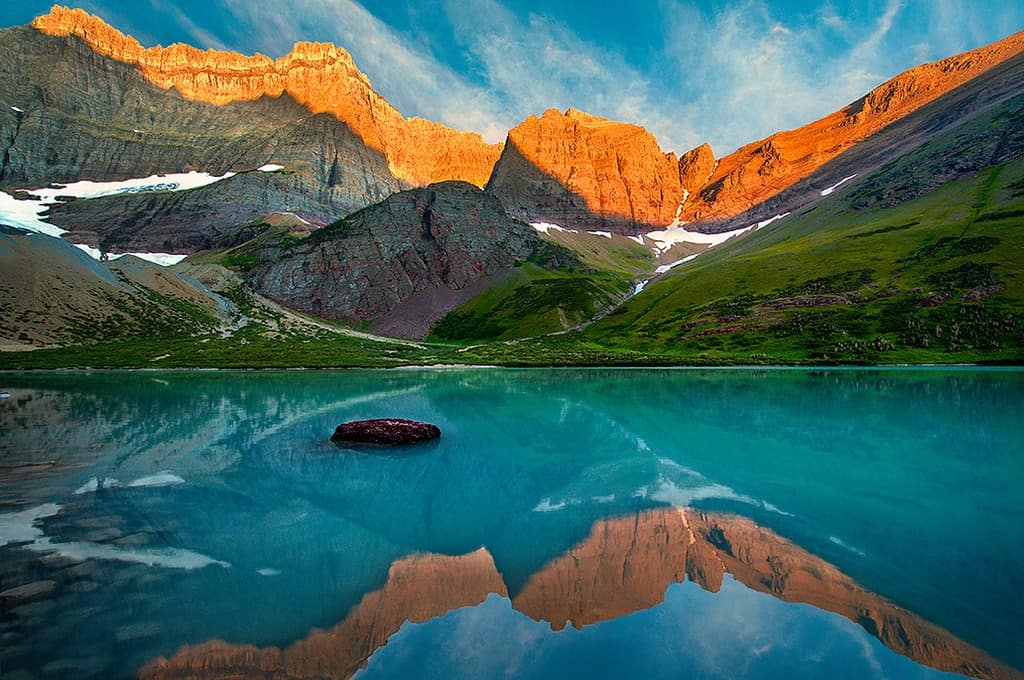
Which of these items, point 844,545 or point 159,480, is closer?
point 844,545

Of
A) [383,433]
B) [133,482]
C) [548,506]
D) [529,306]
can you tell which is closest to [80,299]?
[529,306]

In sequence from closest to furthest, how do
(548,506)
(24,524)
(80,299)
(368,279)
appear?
(24,524), (548,506), (80,299), (368,279)

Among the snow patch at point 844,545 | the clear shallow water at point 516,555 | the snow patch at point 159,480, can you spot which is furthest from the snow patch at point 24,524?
the snow patch at point 844,545

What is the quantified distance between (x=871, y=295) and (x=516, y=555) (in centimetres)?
12910

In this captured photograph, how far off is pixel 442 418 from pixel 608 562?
77.9 feet

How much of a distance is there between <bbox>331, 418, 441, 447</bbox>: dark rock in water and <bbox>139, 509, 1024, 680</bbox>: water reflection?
1358cm

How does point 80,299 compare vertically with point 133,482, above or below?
above

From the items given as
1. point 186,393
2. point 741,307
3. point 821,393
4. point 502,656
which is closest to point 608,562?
point 502,656

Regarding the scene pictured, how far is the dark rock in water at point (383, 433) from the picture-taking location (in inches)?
1006

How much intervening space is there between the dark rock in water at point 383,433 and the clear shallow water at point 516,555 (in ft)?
5.31

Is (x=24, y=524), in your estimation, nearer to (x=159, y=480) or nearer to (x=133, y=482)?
(x=133, y=482)

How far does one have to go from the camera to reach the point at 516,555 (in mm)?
12805

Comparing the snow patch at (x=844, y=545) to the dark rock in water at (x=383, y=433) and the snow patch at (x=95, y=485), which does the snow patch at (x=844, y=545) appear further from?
the snow patch at (x=95, y=485)

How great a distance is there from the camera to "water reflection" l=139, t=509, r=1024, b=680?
8320 millimetres
